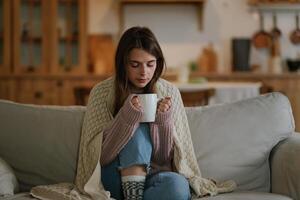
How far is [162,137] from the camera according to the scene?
2123 millimetres

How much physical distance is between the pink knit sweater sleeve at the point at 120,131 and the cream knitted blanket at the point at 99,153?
0.03 m

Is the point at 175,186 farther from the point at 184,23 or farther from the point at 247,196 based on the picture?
the point at 184,23

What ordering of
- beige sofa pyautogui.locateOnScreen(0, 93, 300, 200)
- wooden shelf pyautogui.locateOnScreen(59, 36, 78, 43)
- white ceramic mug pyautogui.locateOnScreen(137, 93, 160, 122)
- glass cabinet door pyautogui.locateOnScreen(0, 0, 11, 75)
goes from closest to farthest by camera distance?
white ceramic mug pyautogui.locateOnScreen(137, 93, 160, 122) < beige sofa pyautogui.locateOnScreen(0, 93, 300, 200) < glass cabinet door pyautogui.locateOnScreen(0, 0, 11, 75) < wooden shelf pyautogui.locateOnScreen(59, 36, 78, 43)

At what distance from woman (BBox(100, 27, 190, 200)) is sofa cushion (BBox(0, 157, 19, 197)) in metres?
0.36

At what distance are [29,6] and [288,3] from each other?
2.44 meters

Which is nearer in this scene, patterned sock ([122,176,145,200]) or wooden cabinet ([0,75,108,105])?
patterned sock ([122,176,145,200])

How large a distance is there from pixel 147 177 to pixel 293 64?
3.61 metres

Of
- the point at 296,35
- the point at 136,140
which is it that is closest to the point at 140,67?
the point at 136,140

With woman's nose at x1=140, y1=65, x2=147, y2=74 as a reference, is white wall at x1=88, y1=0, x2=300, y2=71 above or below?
above

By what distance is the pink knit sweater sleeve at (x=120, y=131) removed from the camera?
1.99 metres

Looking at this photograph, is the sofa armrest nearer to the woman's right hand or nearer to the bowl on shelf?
the woman's right hand

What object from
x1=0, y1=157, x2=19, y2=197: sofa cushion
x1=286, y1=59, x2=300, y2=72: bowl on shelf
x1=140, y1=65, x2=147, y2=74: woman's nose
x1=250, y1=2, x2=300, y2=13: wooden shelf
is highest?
x1=250, y1=2, x2=300, y2=13: wooden shelf

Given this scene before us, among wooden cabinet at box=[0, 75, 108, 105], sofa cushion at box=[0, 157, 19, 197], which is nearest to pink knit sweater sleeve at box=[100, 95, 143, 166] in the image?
sofa cushion at box=[0, 157, 19, 197]

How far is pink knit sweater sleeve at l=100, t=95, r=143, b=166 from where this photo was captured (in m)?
1.99
